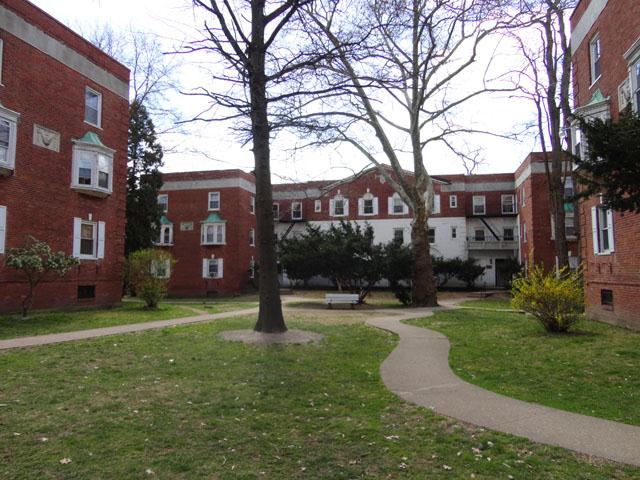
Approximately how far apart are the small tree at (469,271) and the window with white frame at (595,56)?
22568mm

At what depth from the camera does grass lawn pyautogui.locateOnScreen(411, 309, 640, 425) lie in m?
5.96

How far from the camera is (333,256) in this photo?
24000 mm

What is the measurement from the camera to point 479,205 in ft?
136

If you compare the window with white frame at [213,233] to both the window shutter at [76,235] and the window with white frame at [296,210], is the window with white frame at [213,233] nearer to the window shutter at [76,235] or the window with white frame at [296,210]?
the window with white frame at [296,210]

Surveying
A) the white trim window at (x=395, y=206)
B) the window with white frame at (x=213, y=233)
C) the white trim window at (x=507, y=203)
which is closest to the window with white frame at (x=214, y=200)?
the window with white frame at (x=213, y=233)

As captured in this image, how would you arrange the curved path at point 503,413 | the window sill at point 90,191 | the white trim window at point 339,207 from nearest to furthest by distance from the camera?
the curved path at point 503,413
the window sill at point 90,191
the white trim window at point 339,207

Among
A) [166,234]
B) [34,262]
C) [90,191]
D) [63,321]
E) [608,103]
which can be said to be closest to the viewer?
[608,103]

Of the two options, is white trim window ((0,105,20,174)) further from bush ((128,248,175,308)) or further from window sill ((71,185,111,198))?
bush ((128,248,175,308))

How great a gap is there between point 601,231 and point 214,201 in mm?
28739

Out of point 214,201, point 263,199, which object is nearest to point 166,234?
point 214,201

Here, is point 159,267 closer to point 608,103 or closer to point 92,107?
point 92,107

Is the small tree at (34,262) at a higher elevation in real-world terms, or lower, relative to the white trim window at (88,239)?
lower

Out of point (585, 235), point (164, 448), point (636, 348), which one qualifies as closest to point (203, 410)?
point (164, 448)

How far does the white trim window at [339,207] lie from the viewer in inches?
1698
